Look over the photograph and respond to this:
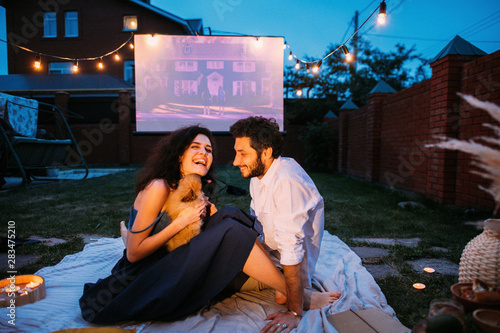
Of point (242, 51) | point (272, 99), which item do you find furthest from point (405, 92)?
point (242, 51)

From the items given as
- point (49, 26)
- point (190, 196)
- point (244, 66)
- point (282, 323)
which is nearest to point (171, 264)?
point (190, 196)

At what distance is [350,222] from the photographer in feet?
13.1

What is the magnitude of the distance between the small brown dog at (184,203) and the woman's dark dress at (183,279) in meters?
0.09

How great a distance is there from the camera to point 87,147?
15055 mm

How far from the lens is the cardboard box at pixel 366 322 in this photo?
153 centimetres

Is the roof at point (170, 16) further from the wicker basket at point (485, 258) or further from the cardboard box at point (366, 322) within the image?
the wicker basket at point (485, 258)

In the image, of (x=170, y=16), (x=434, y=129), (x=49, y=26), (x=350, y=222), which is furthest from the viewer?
(x=49, y=26)

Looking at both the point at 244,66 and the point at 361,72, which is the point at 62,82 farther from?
the point at 361,72

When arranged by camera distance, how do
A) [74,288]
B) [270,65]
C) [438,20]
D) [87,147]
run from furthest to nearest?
[438,20], [87,147], [270,65], [74,288]

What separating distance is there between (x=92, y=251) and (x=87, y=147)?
46.1 ft

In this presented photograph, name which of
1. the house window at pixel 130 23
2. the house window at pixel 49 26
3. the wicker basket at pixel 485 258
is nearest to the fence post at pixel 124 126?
the house window at pixel 130 23

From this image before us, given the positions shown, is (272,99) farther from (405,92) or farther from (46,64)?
(46,64)

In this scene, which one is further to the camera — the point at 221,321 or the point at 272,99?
the point at 272,99

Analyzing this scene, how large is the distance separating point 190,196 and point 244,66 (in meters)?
6.96
